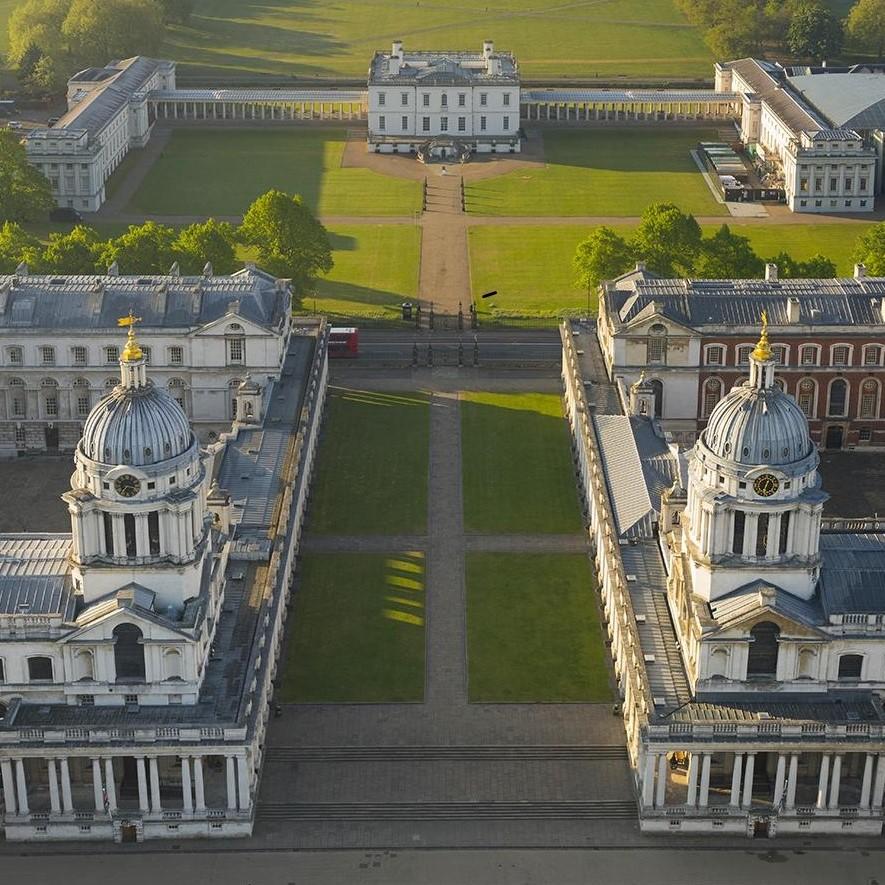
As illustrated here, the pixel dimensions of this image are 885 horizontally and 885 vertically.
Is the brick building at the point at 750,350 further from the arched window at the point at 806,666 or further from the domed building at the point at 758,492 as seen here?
the arched window at the point at 806,666

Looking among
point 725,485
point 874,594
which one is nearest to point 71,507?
point 725,485

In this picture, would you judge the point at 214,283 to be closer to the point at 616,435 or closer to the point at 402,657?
the point at 616,435

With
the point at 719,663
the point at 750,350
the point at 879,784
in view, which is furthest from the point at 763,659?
the point at 750,350

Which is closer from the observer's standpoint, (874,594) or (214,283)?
(874,594)

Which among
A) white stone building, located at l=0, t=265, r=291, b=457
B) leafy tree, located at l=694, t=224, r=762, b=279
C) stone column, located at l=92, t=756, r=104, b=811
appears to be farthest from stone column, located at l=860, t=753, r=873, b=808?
leafy tree, located at l=694, t=224, r=762, b=279

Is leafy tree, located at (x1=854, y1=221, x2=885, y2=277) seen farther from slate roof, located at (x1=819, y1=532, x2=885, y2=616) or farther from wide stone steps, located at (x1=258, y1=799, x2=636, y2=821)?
wide stone steps, located at (x1=258, y1=799, x2=636, y2=821)

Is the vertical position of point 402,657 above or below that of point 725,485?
below
